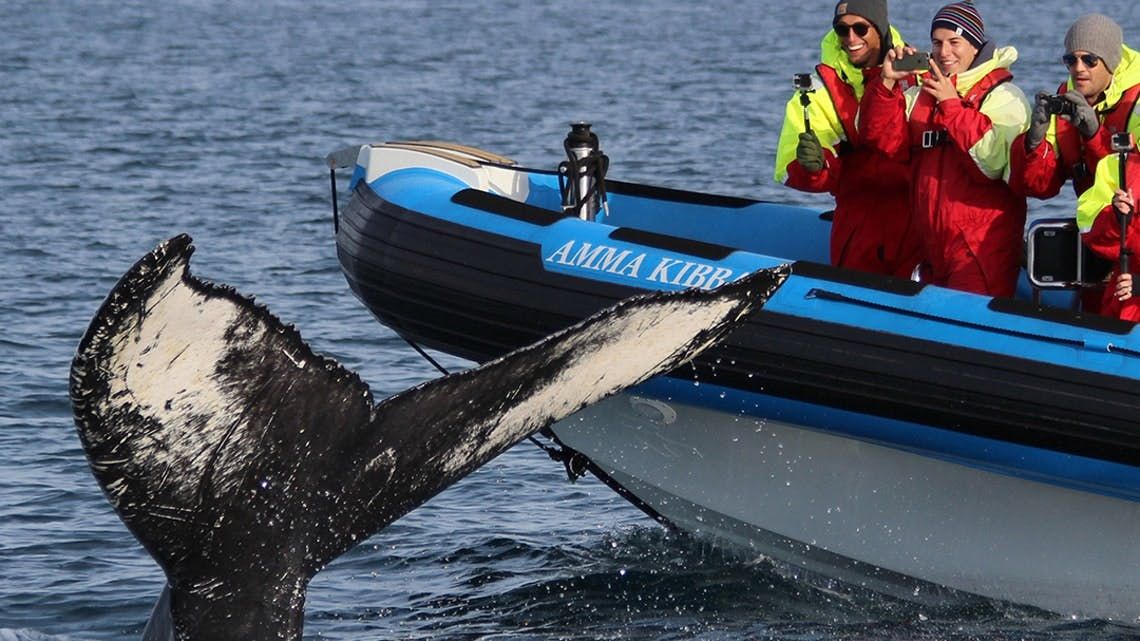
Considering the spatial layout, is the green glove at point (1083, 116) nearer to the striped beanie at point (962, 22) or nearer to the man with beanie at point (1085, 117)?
the man with beanie at point (1085, 117)

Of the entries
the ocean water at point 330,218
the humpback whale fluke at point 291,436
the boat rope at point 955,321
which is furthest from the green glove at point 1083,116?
the humpback whale fluke at point 291,436

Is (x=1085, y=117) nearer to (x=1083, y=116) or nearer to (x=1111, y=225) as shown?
(x=1083, y=116)

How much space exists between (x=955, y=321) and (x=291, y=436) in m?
3.00

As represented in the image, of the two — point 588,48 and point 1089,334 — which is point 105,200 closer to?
point 1089,334

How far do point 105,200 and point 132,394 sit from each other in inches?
507

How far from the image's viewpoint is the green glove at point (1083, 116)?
259 inches

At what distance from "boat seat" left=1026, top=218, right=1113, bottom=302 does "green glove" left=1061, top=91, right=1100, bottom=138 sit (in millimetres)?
415

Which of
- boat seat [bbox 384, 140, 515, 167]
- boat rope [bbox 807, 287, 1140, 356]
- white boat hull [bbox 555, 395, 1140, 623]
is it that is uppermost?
boat seat [bbox 384, 140, 515, 167]

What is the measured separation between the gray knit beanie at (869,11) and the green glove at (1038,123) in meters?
0.80

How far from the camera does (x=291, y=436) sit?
14.5 feet

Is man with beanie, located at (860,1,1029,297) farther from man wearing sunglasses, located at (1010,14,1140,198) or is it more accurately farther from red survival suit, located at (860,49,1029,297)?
man wearing sunglasses, located at (1010,14,1140,198)

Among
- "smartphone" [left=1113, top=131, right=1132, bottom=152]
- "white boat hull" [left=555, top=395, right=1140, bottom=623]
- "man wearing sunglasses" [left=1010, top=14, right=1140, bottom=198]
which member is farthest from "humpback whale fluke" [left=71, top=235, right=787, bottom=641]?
"white boat hull" [left=555, top=395, right=1140, bottom=623]

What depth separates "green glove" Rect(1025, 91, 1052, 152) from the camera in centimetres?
657

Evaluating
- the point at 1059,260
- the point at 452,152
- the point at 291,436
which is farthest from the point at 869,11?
the point at 291,436
